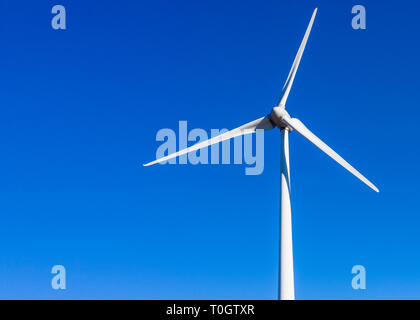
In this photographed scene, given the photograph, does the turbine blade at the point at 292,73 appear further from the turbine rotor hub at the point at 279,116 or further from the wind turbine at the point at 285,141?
the turbine rotor hub at the point at 279,116

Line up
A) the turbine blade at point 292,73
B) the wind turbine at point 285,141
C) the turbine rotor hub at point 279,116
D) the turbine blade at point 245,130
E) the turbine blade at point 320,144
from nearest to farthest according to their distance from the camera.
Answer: the wind turbine at point 285,141, the turbine blade at point 320,144, the turbine rotor hub at point 279,116, the turbine blade at point 245,130, the turbine blade at point 292,73

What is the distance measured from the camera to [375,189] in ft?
99.2

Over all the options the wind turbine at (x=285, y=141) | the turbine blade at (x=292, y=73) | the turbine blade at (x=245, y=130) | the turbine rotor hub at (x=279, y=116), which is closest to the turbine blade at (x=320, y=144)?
the wind turbine at (x=285, y=141)

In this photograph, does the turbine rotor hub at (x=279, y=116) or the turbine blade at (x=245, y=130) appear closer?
the turbine rotor hub at (x=279, y=116)

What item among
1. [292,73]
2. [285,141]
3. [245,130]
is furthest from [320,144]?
[292,73]

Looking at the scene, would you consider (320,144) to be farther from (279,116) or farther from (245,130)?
(245,130)

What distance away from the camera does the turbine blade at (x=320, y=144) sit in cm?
2964

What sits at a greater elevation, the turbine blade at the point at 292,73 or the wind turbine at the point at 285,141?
the turbine blade at the point at 292,73

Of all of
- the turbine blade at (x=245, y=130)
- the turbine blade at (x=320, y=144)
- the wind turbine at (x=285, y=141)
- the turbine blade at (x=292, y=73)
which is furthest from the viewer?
the turbine blade at (x=292, y=73)

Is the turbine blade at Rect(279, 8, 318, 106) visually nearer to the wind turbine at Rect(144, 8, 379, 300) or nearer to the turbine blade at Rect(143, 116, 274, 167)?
the wind turbine at Rect(144, 8, 379, 300)

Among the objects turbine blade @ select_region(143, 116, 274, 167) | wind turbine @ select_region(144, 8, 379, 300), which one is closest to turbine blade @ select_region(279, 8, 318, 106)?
wind turbine @ select_region(144, 8, 379, 300)

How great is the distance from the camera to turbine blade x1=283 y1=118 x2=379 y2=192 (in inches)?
1167
